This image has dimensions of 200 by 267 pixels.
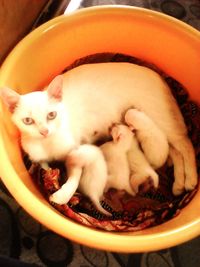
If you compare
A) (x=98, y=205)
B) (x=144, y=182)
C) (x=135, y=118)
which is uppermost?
(x=135, y=118)

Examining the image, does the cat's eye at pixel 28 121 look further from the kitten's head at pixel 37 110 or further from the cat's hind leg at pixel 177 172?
the cat's hind leg at pixel 177 172

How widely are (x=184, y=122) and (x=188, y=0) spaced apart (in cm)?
105

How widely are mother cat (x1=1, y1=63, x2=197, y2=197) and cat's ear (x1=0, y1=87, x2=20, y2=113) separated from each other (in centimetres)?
13

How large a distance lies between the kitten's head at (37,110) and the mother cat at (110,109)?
81 mm

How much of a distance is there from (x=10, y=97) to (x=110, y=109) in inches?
16.1

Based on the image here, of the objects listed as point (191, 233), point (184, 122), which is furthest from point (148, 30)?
point (191, 233)

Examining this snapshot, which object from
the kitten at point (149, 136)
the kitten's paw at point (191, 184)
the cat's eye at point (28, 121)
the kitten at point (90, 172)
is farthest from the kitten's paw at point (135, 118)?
the cat's eye at point (28, 121)

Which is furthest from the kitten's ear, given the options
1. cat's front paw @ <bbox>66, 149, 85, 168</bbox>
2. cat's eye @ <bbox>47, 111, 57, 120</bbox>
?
A: cat's eye @ <bbox>47, 111, 57, 120</bbox>

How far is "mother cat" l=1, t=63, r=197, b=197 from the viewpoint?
3.91 ft

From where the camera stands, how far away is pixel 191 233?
3.16 ft

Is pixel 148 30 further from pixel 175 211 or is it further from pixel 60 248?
pixel 60 248

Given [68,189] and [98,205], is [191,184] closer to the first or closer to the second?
[98,205]

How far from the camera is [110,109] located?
130 centimetres

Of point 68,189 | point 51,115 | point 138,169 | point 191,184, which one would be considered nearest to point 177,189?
point 191,184
